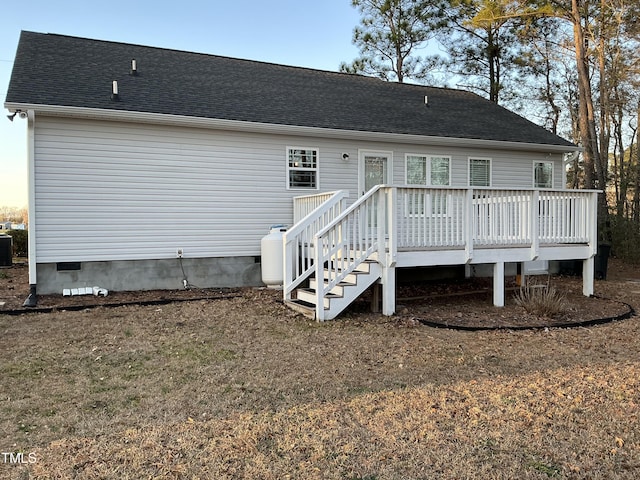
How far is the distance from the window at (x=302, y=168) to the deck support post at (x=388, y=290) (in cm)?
373

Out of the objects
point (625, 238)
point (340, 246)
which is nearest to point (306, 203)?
point (340, 246)

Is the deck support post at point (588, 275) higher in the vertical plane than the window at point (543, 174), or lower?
lower

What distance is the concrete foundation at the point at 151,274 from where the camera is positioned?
8219 millimetres

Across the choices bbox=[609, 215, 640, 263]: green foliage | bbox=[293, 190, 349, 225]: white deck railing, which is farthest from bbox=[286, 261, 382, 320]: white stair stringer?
bbox=[609, 215, 640, 263]: green foliage

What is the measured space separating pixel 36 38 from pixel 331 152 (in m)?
6.82

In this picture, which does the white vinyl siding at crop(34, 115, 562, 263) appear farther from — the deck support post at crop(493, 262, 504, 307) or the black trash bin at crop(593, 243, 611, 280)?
the black trash bin at crop(593, 243, 611, 280)

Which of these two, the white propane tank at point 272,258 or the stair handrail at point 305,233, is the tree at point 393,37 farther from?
the stair handrail at point 305,233

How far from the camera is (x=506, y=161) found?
11.9 m

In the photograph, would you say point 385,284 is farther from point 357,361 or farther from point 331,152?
point 331,152

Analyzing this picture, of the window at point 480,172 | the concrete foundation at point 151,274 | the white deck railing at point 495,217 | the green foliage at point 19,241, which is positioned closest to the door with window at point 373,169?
the window at point 480,172

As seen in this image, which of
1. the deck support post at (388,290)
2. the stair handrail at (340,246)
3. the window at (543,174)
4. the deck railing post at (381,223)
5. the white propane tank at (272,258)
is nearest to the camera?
the stair handrail at (340,246)

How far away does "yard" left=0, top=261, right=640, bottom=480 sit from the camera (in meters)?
2.65

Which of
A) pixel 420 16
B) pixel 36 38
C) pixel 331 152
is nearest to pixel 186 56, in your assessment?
pixel 36 38

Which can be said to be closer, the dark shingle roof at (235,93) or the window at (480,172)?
the dark shingle roof at (235,93)
